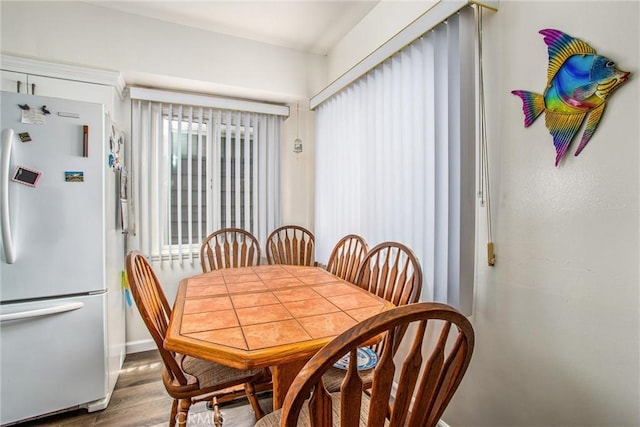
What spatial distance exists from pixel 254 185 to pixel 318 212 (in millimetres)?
661

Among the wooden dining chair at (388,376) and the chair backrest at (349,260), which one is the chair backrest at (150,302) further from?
the chair backrest at (349,260)

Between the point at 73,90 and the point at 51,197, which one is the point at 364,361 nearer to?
the point at 51,197

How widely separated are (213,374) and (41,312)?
1036mm

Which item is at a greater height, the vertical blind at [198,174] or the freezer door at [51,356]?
the vertical blind at [198,174]

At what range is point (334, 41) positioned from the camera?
9.14 ft

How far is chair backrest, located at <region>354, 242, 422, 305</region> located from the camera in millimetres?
1459

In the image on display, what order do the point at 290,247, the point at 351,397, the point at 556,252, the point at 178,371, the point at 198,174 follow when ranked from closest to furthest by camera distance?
the point at 351,397
the point at 556,252
the point at 178,371
the point at 198,174
the point at 290,247

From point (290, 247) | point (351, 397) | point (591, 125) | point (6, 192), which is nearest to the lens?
point (351, 397)

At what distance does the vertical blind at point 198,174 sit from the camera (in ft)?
8.57

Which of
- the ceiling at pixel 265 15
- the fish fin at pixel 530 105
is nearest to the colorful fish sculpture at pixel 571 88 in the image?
the fish fin at pixel 530 105

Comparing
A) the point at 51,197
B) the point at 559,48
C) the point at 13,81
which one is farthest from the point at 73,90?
the point at 559,48

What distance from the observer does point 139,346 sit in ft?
8.61

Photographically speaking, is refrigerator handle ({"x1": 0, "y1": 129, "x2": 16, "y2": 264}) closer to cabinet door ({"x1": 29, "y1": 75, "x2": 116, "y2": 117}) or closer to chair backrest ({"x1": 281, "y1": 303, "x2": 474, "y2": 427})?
cabinet door ({"x1": 29, "y1": 75, "x2": 116, "y2": 117})

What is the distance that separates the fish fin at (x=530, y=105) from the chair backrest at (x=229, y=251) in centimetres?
204
